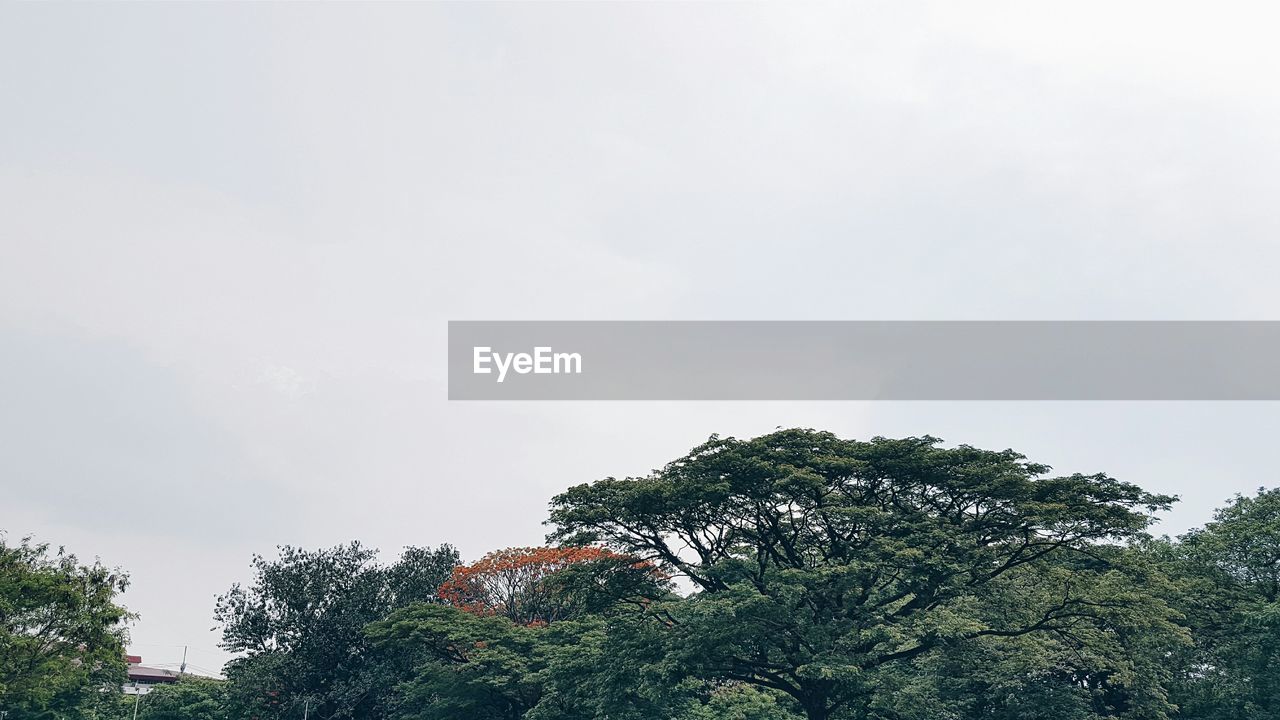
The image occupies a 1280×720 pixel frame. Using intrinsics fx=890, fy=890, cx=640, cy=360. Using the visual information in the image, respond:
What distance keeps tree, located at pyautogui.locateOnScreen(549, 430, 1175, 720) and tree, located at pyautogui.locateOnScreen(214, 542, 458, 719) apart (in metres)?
24.9

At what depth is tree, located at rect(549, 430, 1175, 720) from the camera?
2727cm

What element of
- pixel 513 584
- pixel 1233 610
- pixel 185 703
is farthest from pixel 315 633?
pixel 1233 610

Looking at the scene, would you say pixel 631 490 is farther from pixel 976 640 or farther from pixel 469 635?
pixel 469 635

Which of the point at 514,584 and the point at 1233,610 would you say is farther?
the point at 514,584

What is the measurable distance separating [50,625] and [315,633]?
12.9 meters

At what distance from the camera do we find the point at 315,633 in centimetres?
5056

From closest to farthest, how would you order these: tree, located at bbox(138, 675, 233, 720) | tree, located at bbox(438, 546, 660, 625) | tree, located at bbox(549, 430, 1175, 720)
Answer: tree, located at bbox(549, 430, 1175, 720) → tree, located at bbox(438, 546, 660, 625) → tree, located at bbox(138, 675, 233, 720)

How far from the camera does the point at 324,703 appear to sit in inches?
1900

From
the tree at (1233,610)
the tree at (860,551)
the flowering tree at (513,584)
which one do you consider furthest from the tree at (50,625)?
the tree at (1233,610)

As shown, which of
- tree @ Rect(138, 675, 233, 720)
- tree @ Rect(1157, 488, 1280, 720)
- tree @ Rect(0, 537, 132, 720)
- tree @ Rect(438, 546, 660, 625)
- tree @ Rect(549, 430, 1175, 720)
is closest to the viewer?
tree @ Rect(549, 430, 1175, 720)

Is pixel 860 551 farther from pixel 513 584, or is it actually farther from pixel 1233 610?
pixel 513 584

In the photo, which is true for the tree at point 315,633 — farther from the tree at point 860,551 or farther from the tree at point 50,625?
the tree at point 860,551

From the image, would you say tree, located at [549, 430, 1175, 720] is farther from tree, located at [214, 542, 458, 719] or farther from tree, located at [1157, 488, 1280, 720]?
tree, located at [214, 542, 458, 719]

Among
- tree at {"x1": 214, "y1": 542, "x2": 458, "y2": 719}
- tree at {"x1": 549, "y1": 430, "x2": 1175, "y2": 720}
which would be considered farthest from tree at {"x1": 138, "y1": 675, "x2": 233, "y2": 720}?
tree at {"x1": 549, "y1": 430, "x2": 1175, "y2": 720}
